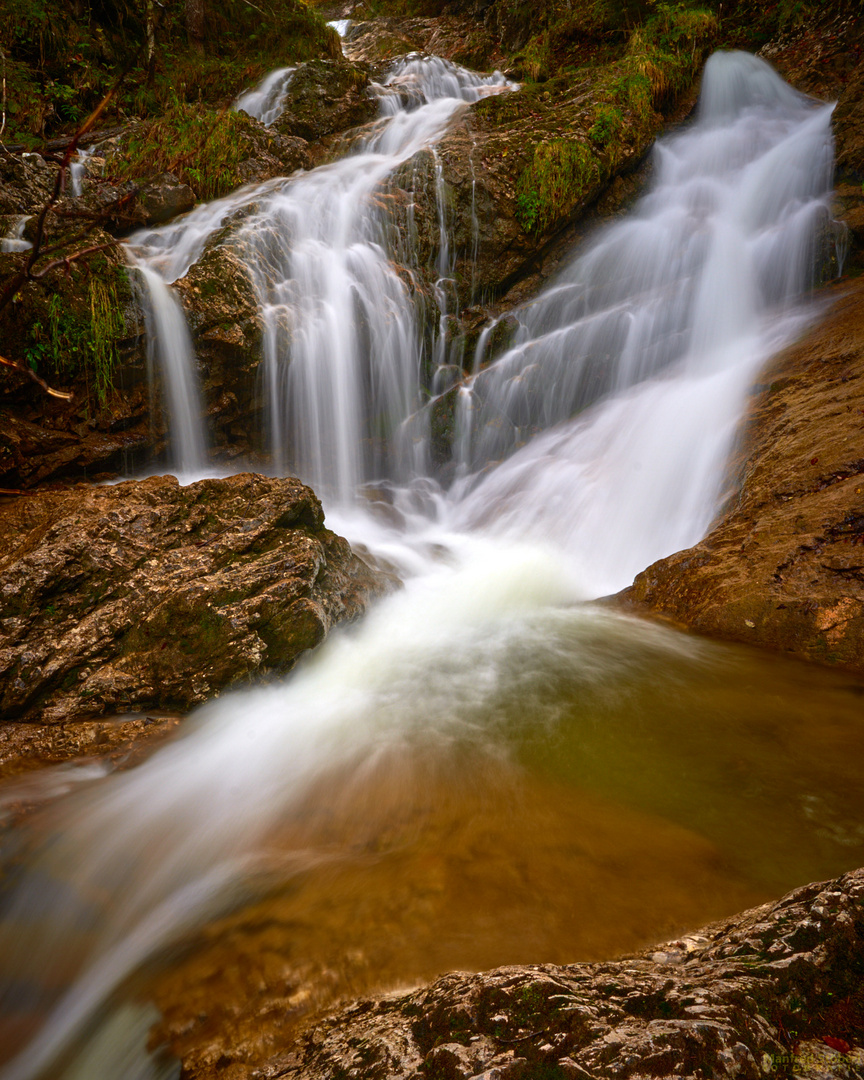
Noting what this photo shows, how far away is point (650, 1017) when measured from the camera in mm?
1062

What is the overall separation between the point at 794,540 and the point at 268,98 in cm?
1242

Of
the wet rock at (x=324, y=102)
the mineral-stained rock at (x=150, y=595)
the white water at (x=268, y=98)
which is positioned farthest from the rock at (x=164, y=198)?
the mineral-stained rock at (x=150, y=595)

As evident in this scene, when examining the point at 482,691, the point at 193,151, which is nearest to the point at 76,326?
the point at 482,691

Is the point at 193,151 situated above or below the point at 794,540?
above

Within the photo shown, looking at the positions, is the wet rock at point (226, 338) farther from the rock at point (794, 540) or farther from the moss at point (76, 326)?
the rock at point (794, 540)

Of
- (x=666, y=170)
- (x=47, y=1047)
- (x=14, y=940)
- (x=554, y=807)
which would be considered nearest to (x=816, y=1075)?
(x=554, y=807)

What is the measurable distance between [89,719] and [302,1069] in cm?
254

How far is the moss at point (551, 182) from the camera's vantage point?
326 inches

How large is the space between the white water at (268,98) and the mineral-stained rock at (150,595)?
383 inches

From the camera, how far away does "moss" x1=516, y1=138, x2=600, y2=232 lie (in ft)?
27.2

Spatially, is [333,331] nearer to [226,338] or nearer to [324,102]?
[226,338]

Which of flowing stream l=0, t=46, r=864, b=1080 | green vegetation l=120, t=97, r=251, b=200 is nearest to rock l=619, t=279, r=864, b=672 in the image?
flowing stream l=0, t=46, r=864, b=1080

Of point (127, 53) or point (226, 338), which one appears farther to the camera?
point (127, 53)

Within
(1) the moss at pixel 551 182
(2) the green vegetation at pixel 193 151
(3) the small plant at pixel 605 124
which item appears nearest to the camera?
(1) the moss at pixel 551 182
